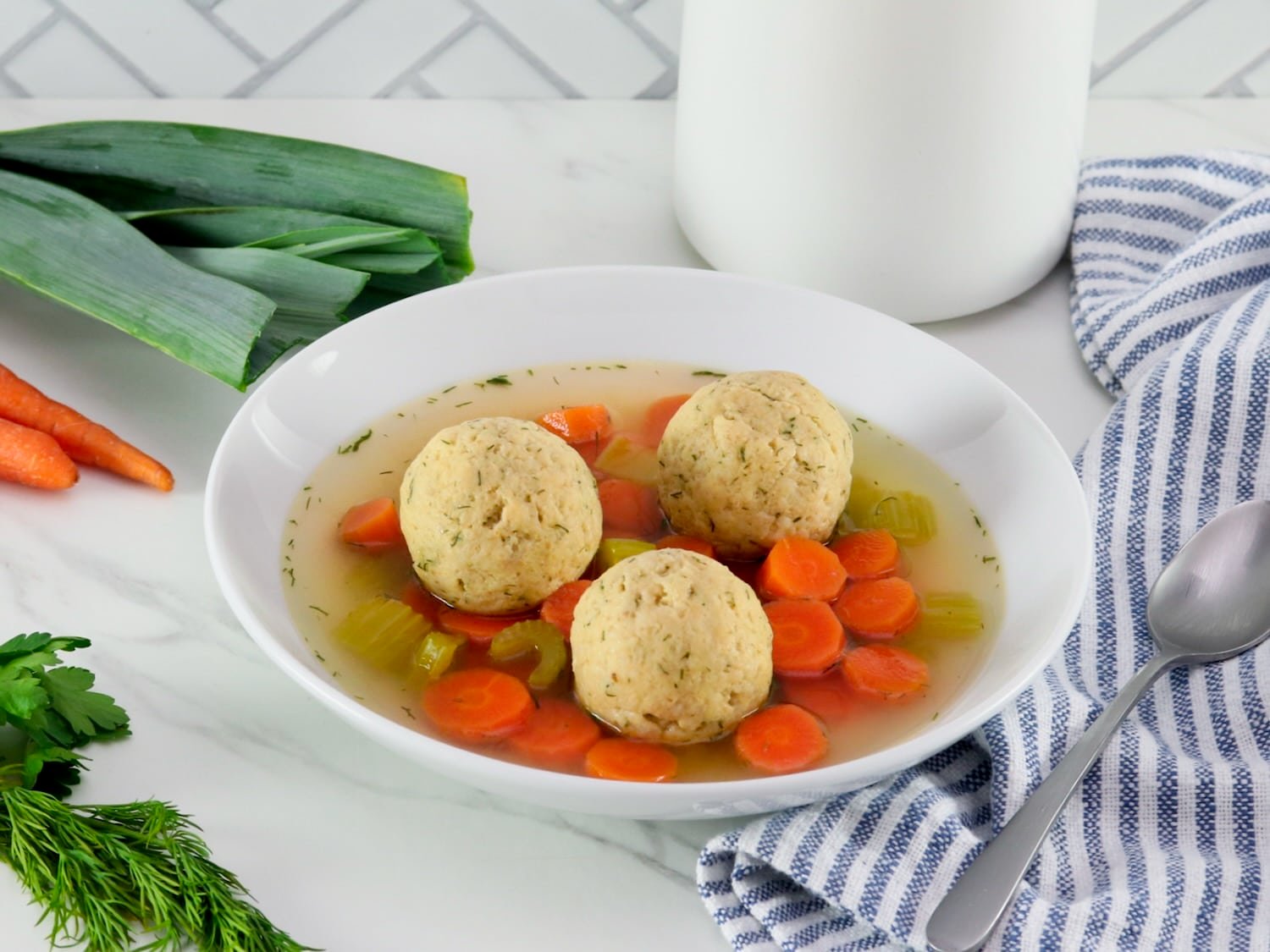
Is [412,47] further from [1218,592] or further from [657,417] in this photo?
[1218,592]

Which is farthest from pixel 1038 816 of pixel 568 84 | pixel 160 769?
pixel 568 84

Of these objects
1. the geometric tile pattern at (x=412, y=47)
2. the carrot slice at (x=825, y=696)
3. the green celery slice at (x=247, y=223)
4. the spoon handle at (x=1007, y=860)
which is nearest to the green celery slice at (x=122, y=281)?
the green celery slice at (x=247, y=223)

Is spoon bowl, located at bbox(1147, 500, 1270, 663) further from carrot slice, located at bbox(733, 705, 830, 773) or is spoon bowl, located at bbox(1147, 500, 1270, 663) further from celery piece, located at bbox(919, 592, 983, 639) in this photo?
carrot slice, located at bbox(733, 705, 830, 773)

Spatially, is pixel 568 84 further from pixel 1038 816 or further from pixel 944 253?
pixel 1038 816

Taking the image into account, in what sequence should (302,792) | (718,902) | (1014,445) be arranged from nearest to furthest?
(718,902) → (302,792) → (1014,445)

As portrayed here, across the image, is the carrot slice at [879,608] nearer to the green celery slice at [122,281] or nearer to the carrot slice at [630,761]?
the carrot slice at [630,761]

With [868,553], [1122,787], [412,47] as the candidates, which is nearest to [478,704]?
[868,553]
